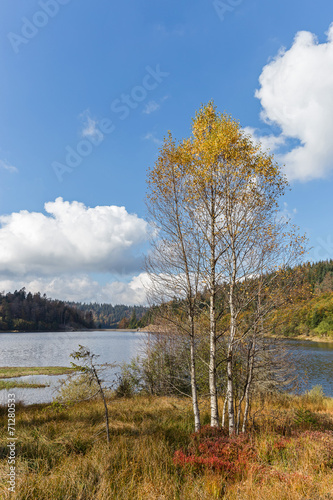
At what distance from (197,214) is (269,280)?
8.96 feet

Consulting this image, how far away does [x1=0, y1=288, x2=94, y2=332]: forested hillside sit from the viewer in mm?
123537

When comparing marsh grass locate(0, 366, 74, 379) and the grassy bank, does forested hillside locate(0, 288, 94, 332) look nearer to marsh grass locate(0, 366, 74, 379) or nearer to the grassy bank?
marsh grass locate(0, 366, 74, 379)

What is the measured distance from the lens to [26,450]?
240 inches

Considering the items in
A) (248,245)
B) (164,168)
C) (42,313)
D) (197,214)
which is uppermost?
(164,168)

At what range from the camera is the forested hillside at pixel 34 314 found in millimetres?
123537

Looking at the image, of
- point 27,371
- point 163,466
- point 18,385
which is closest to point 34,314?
point 27,371

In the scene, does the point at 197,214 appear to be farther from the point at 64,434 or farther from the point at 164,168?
the point at 64,434

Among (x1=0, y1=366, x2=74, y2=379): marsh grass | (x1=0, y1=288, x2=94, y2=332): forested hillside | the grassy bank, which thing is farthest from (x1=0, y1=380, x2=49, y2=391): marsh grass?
(x1=0, y1=288, x2=94, y2=332): forested hillside

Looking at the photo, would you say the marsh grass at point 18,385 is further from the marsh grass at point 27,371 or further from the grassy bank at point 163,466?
the grassy bank at point 163,466

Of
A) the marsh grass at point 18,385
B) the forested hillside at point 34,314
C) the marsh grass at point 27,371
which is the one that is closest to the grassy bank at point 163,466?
the marsh grass at point 18,385

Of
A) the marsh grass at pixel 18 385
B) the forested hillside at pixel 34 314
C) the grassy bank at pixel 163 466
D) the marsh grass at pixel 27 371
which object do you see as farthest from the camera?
the forested hillside at pixel 34 314

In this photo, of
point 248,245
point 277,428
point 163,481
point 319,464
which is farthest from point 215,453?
point 248,245

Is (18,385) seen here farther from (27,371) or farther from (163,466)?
(163,466)

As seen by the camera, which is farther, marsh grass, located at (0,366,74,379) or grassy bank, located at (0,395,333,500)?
marsh grass, located at (0,366,74,379)
